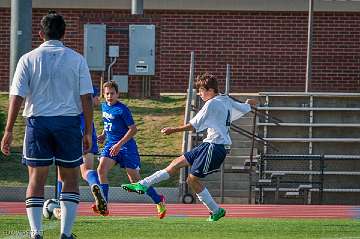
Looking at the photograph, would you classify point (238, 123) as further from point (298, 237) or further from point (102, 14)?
point (298, 237)

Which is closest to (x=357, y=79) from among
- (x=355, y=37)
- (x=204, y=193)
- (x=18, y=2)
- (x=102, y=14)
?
(x=355, y=37)

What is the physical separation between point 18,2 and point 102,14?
12.1 ft

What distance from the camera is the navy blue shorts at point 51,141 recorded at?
10094 millimetres

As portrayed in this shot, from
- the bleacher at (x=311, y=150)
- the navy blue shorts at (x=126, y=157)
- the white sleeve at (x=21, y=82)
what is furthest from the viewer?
the bleacher at (x=311, y=150)

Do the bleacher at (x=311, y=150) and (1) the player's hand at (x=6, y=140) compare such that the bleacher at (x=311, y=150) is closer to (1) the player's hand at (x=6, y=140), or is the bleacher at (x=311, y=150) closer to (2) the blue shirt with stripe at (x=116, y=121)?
(2) the blue shirt with stripe at (x=116, y=121)

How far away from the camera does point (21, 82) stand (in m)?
10.1

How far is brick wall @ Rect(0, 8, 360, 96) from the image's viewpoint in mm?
A: 28297

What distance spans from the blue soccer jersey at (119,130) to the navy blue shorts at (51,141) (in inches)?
199

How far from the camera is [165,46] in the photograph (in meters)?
28.2

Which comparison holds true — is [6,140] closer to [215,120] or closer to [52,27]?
[52,27]

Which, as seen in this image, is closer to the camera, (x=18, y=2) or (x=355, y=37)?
(x=18, y=2)

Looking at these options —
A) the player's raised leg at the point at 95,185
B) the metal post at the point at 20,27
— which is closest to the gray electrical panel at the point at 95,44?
the metal post at the point at 20,27

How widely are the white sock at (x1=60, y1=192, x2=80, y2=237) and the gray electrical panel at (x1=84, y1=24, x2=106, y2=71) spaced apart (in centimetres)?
1719

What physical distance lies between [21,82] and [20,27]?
614 inches
